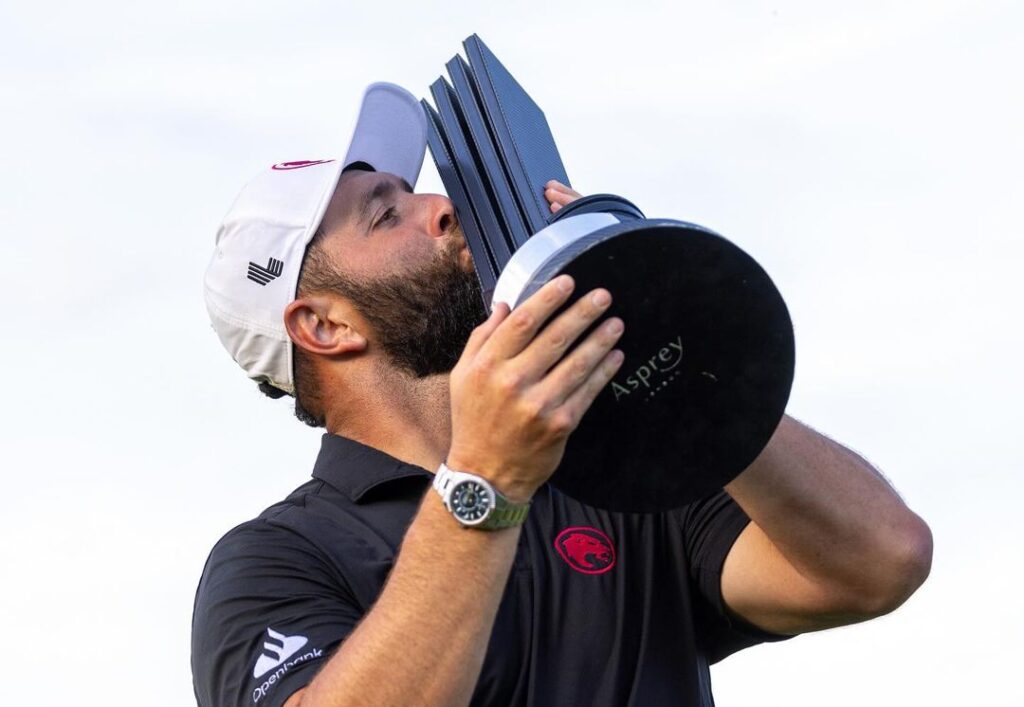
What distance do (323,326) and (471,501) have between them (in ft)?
5.73

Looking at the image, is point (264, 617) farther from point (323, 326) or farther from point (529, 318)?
point (323, 326)

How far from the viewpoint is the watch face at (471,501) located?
108 inches

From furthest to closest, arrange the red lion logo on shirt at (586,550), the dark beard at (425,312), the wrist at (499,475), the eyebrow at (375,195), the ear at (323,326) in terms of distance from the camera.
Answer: the eyebrow at (375,195) < the ear at (323,326) < the dark beard at (425,312) < the red lion logo on shirt at (586,550) < the wrist at (499,475)

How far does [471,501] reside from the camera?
2746 mm

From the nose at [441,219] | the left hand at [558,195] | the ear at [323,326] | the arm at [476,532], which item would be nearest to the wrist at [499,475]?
the arm at [476,532]

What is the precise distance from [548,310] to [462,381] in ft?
0.70

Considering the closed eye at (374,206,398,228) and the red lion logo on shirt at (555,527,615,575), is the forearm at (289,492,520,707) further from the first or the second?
the closed eye at (374,206,398,228)

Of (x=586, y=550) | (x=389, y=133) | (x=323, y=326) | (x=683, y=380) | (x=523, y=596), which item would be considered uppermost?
(x=389, y=133)

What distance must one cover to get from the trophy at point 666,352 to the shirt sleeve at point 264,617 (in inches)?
27.8

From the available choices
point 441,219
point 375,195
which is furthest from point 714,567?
point 375,195

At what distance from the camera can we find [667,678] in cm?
354

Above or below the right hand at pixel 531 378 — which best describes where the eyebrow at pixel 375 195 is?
above

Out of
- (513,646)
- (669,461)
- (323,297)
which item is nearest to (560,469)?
(669,461)

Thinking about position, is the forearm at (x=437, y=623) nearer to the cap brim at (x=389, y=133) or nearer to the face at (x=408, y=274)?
the face at (x=408, y=274)
